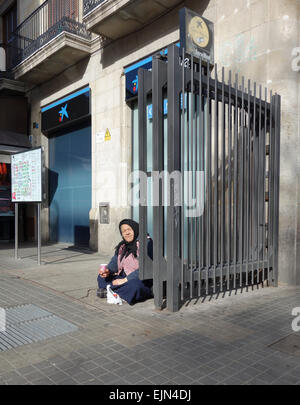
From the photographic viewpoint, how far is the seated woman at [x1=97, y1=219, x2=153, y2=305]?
480cm

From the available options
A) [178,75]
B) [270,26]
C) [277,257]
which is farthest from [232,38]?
[277,257]

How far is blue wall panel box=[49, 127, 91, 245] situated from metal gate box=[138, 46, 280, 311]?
640 cm

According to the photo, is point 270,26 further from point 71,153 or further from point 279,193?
point 71,153

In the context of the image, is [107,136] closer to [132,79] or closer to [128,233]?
[132,79]

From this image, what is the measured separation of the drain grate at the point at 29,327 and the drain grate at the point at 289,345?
6.91 ft

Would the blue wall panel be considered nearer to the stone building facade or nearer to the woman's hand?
the stone building facade

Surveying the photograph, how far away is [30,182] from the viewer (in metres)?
8.34

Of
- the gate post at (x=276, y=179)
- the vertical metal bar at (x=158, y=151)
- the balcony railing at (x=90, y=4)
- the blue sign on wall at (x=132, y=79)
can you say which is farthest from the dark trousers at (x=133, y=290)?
the balcony railing at (x=90, y=4)

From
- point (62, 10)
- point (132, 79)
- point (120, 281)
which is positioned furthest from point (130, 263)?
point (62, 10)

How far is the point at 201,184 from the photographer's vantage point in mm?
5141

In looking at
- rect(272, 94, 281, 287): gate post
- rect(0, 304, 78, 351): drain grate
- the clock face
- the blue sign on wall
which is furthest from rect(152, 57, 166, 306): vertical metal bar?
the blue sign on wall

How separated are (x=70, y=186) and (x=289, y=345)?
9.53 meters

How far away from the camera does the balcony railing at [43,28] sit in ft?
34.7

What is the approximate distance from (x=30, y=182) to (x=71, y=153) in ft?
12.4
